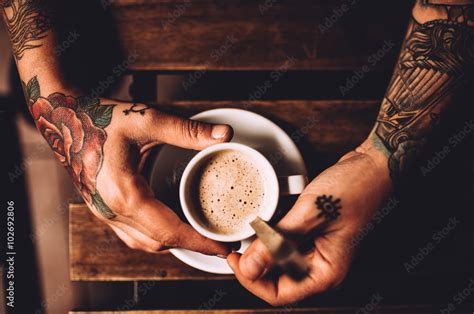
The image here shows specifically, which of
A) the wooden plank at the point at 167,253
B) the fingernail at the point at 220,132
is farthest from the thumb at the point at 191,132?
the wooden plank at the point at 167,253

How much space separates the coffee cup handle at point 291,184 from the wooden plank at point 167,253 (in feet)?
0.65

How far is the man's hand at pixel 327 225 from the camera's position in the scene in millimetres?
996

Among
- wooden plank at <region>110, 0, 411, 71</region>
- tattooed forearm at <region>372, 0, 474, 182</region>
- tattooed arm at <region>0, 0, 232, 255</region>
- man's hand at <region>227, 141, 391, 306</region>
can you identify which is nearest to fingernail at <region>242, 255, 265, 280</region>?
man's hand at <region>227, 141, 391, 306</region>

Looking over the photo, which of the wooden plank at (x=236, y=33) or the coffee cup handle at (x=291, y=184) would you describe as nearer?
the coffee cup handle at (x=291, y=184)

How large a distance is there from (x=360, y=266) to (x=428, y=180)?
366mm

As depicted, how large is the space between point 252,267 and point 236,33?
72 cm

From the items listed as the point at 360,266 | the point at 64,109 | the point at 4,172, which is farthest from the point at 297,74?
the point at 4,172

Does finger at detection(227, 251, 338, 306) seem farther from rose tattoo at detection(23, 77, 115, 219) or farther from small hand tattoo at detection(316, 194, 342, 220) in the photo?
rose tattoo at detection(23, 77, 115, 219)

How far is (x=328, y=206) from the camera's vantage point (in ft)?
3.31

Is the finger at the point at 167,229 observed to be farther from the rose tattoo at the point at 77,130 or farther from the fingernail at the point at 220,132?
the fingernail at the point at 220,132

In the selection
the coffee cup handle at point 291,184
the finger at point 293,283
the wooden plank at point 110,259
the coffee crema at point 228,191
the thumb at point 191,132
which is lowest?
the wooden plank at point 110,259

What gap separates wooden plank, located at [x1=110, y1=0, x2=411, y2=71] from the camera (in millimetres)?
1183

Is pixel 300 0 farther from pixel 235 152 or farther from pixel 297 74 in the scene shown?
pixel 235 152

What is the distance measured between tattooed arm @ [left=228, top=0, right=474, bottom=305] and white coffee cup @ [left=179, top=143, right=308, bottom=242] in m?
0.06
